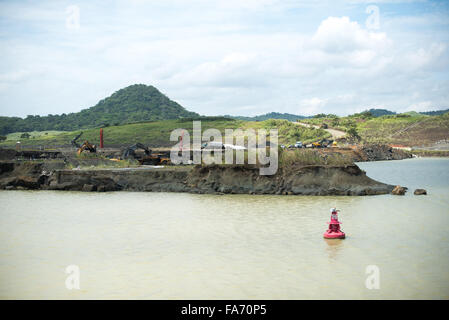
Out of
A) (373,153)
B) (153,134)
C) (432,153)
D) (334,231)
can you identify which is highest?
(153,134)

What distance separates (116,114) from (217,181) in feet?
450

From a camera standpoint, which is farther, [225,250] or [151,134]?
[151,134]

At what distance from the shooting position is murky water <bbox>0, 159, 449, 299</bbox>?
1063cm

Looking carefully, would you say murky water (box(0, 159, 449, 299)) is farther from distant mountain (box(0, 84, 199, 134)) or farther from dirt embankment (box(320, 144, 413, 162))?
distant mountain (box(0, 84, 199, 134))

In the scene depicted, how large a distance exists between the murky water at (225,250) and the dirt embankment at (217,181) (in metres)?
2.67

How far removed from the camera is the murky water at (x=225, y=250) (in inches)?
419

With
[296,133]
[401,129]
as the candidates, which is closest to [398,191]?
[296,133]

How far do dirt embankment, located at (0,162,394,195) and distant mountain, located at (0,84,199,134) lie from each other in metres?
93.4

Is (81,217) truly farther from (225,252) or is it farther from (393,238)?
(393,238)

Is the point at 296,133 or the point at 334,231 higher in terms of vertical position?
the point at 296,133

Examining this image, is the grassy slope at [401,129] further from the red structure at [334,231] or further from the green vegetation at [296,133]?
the red structure at [334,231]

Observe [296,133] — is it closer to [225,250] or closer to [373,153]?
[373,153]

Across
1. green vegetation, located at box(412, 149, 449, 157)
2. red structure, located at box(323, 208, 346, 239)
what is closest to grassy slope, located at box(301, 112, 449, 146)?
green vegetation, located at box(412, 149, 449, 157)

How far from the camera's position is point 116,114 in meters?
160
